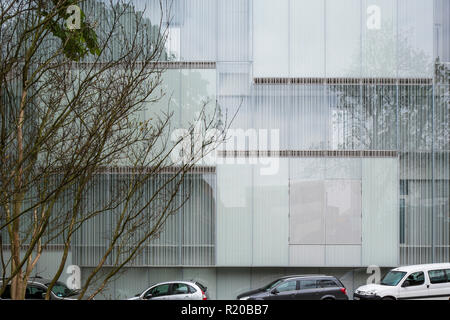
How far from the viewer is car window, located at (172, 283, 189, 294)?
1005cm

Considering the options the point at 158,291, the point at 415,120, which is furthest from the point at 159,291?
the point at 415,120

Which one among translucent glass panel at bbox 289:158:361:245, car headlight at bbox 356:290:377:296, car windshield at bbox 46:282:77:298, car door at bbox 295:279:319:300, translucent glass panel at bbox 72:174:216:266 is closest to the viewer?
car windshield at bbox 46:282:77:298

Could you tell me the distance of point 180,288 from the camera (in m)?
10.1

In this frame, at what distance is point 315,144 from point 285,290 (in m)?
3.31

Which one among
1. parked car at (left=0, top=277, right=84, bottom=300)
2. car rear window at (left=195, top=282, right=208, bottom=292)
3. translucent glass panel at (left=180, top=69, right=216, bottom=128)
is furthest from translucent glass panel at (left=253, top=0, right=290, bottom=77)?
parked car at (left=0, top=277, right=84, bottom=300)

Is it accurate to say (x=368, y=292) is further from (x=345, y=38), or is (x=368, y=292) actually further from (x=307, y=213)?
(x=345, y=38)

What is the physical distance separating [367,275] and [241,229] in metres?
3.01

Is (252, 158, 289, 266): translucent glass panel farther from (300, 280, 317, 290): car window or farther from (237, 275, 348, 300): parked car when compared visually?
(300, 280, 317, 290): car window

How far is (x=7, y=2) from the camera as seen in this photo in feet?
12.0

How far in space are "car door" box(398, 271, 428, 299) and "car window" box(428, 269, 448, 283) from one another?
6.3 inches

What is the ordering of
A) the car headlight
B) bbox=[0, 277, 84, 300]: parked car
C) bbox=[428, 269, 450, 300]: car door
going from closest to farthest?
bbox=[0, 277, 84, 300]: parked car < bbox=[428, 269, 450, 300]: car door < the car headlight
